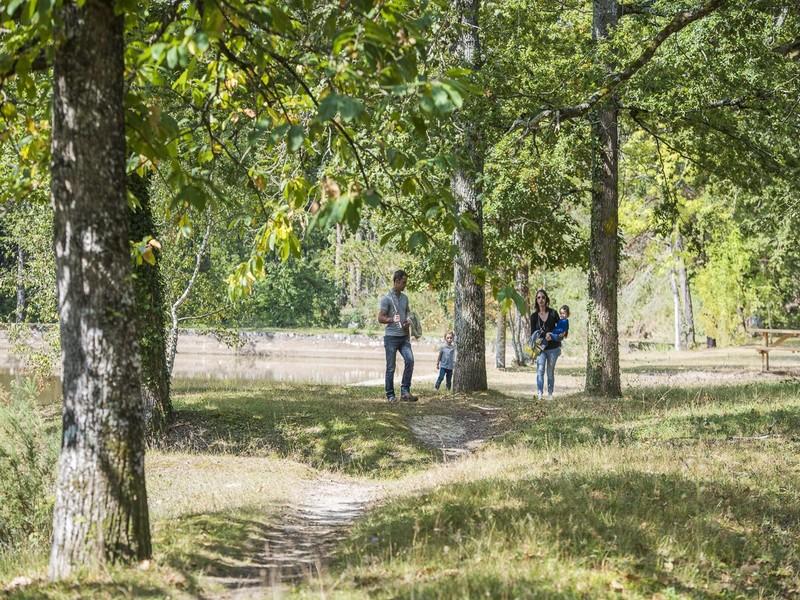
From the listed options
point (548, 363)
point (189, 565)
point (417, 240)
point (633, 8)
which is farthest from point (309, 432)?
point (633, 8)

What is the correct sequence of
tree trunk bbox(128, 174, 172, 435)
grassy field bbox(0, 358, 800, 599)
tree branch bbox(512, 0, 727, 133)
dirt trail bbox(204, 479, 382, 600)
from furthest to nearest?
tree trunk bbox(128, 174, 172, 435), tree branch bbox(512, 0, 727, 133), dirt trail bbox(204, 479, 382, 600), grassy field bbox(0, 358, 800, 599)

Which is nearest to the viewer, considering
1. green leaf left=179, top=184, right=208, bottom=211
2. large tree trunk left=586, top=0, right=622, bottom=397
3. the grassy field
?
green leaf left=179, top=184, right=208, bottom=211

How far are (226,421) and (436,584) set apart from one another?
28.7ft

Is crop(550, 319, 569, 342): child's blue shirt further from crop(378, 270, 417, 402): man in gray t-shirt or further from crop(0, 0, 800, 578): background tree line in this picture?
crop(378, 270, 417, 402): man in gray t-shirt

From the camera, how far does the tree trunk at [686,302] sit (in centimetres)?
3775

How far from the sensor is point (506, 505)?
6758mm

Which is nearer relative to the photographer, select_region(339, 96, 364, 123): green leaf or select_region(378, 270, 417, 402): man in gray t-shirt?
select_region(339, 96, 364, 123): green leaf

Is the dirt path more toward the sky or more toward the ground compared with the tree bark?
more toward the ground

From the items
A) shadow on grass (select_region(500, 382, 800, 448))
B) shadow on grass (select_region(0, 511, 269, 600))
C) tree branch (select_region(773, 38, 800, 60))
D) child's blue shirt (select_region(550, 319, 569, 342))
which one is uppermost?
tree branch (select_region(773, 38, 800, 60))

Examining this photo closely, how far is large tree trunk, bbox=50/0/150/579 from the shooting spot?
5.01 metres

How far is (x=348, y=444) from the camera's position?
11680 millimetres

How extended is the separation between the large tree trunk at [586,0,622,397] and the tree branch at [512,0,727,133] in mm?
2095

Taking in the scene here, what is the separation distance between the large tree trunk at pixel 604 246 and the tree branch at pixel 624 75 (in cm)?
210

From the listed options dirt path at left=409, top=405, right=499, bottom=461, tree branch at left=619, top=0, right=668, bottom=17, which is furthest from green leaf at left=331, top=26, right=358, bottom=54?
tree branch at left=619, top=0, right=668, bottom=17
